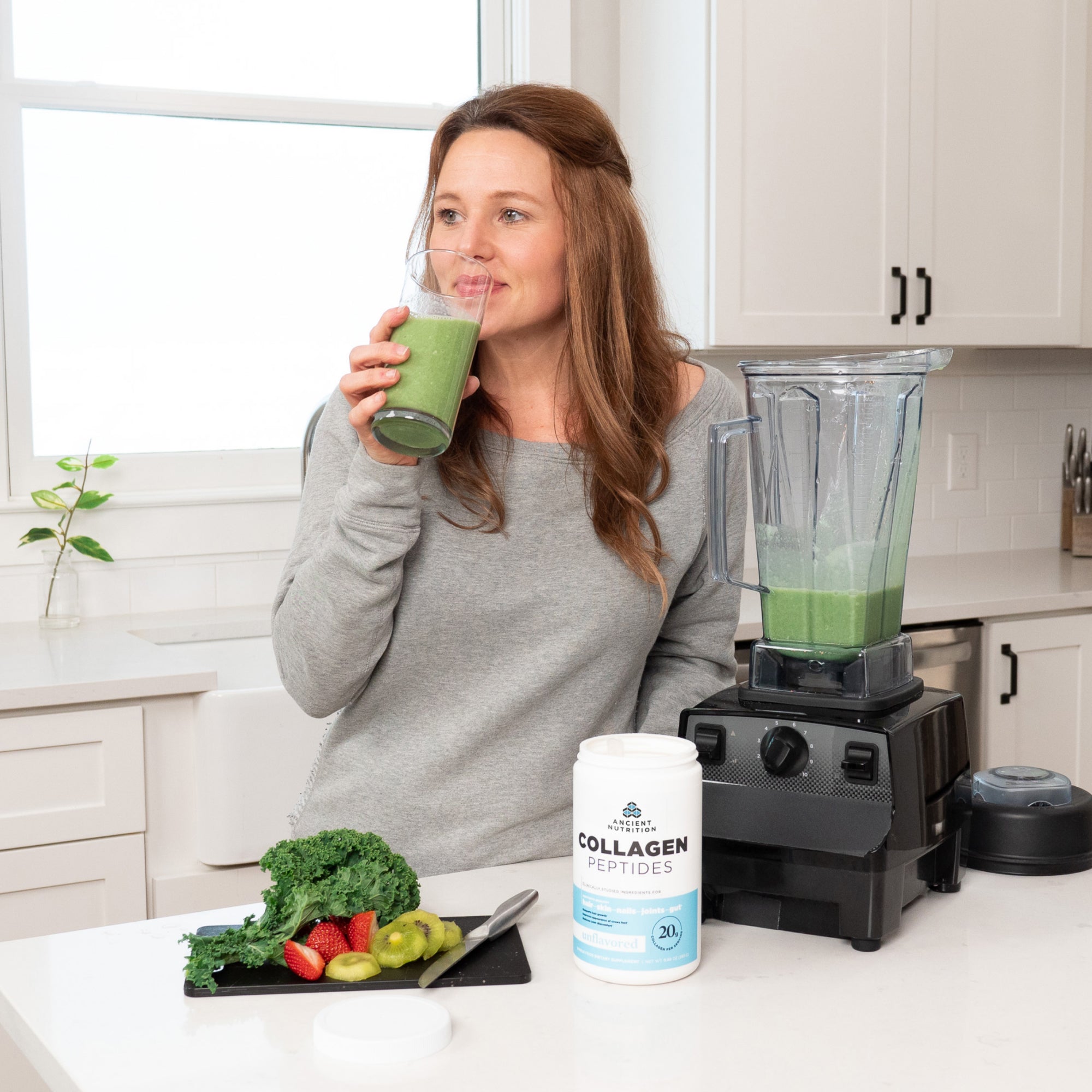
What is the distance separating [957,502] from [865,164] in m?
1.08

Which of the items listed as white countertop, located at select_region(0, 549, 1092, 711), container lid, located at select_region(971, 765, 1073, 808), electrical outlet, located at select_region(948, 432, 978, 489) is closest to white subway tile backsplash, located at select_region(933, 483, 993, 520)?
electrical outlet, located at select_region(948, 432, 978, 489)

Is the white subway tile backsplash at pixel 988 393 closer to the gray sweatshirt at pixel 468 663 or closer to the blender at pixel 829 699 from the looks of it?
the gray sweatshirt at pixel 468 663

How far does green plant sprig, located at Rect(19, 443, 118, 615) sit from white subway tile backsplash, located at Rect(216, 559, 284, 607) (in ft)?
0.82

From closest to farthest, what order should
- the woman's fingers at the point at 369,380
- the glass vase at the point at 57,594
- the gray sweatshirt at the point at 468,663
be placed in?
the woman's fingers at the point at 369,380 → the gray sweatshirt at the point at 468,663 → the glass vase at the point at 57,594

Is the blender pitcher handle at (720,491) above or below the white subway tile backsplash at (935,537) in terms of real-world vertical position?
above

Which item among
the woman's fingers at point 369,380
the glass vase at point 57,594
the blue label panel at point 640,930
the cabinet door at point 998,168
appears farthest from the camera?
the cabinet door at point 998,168

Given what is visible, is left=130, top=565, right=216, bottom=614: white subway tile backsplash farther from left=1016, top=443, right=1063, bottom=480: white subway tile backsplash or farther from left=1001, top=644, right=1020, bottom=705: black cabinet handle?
left=1016, top=443, right=1063, bottom=480: white subway tile backsplash

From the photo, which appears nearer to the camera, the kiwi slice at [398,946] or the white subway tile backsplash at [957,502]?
the kiwi slice at [398,946]

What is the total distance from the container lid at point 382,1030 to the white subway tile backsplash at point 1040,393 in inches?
125

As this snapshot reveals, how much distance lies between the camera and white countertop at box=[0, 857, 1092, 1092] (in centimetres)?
79

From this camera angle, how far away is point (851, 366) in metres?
1.11

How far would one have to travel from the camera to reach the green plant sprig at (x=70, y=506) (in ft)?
8.30

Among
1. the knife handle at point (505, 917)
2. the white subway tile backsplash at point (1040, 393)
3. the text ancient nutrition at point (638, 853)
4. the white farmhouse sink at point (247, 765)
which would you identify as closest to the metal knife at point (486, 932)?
the knife handle at point (505, 917)

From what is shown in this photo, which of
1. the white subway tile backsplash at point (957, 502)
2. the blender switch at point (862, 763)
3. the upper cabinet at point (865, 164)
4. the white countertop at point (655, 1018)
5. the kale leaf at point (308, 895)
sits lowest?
the white countertop at point (655, 1018)
